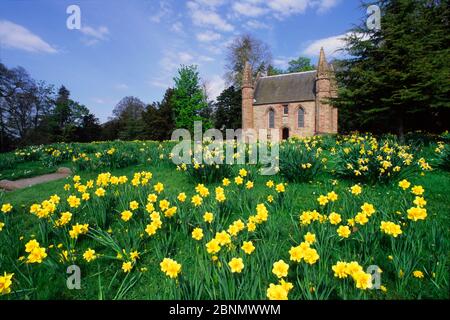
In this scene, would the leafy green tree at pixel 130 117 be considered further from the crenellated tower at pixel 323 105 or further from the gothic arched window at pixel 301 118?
the crenellated tower at pixel 323 105

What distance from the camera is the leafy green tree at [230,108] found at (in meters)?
37.5

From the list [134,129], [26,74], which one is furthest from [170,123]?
[26,74]

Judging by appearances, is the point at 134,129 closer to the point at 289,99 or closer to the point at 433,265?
the point at 289,99

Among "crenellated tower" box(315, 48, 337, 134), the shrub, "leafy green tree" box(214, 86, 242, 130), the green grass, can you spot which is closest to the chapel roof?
"crenellated tower" box(315, 48, 337, 134)

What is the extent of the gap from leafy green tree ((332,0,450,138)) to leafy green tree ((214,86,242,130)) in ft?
83.5

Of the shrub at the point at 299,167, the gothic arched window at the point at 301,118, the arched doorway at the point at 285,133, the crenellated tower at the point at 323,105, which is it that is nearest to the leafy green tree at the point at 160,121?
the arched doorway at the point at 285,133

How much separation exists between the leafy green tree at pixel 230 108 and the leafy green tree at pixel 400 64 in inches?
1002

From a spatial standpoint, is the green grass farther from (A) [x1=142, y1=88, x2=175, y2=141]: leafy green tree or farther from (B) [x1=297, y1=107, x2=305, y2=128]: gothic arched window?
(A) [x1=142, y1=88, x2=175, y2=141]: leafy green tree

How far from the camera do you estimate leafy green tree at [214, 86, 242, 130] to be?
37469mm

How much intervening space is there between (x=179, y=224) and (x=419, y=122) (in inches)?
735

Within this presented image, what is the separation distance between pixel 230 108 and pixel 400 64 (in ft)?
93.2

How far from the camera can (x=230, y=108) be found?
37875 mm

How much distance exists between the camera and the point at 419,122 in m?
15.5
